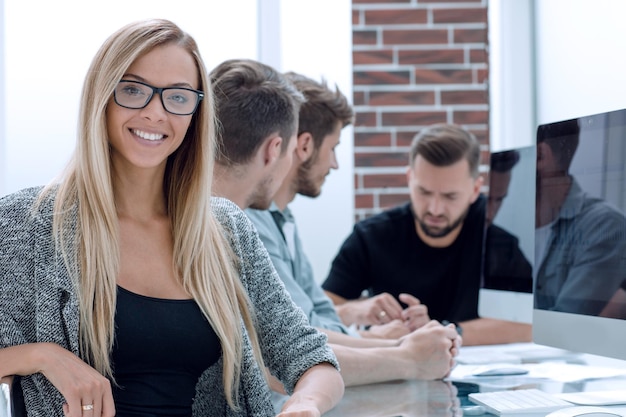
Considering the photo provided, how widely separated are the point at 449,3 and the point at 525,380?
7.28 feet

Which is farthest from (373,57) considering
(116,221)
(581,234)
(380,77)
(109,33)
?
(116,221)

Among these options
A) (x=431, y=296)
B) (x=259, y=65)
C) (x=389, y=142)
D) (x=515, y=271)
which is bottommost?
(x=431, y=296)

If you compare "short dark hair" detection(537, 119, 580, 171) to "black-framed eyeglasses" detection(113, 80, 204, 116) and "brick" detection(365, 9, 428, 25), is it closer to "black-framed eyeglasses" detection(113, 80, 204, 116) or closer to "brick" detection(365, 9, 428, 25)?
"black-framed eyeglasses" detection(113, 80, 204, 116)

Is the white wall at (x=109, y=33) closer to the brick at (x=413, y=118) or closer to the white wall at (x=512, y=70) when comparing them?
the brick at (x=413, y=118)

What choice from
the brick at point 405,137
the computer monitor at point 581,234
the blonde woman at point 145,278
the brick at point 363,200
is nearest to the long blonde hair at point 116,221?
the blonde woman at point 145,278

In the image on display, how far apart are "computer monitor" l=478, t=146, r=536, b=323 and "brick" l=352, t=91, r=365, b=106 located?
3.98 ft

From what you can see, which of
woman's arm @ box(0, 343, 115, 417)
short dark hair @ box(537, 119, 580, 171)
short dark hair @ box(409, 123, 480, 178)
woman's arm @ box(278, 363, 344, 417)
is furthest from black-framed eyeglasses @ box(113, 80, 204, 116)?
short dark hair @ box(409, 123, 480, 178)

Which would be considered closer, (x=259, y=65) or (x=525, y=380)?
(x=525, y=380)

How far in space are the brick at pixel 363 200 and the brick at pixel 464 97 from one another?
1.80 feet

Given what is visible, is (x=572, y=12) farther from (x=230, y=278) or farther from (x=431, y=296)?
(x=230, y=278)

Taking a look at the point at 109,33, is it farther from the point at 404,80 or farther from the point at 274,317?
the point at 274,317

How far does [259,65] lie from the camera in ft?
7.84

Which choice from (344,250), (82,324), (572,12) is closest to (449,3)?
(572,12)

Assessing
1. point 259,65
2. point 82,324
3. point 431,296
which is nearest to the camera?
point 82,324
